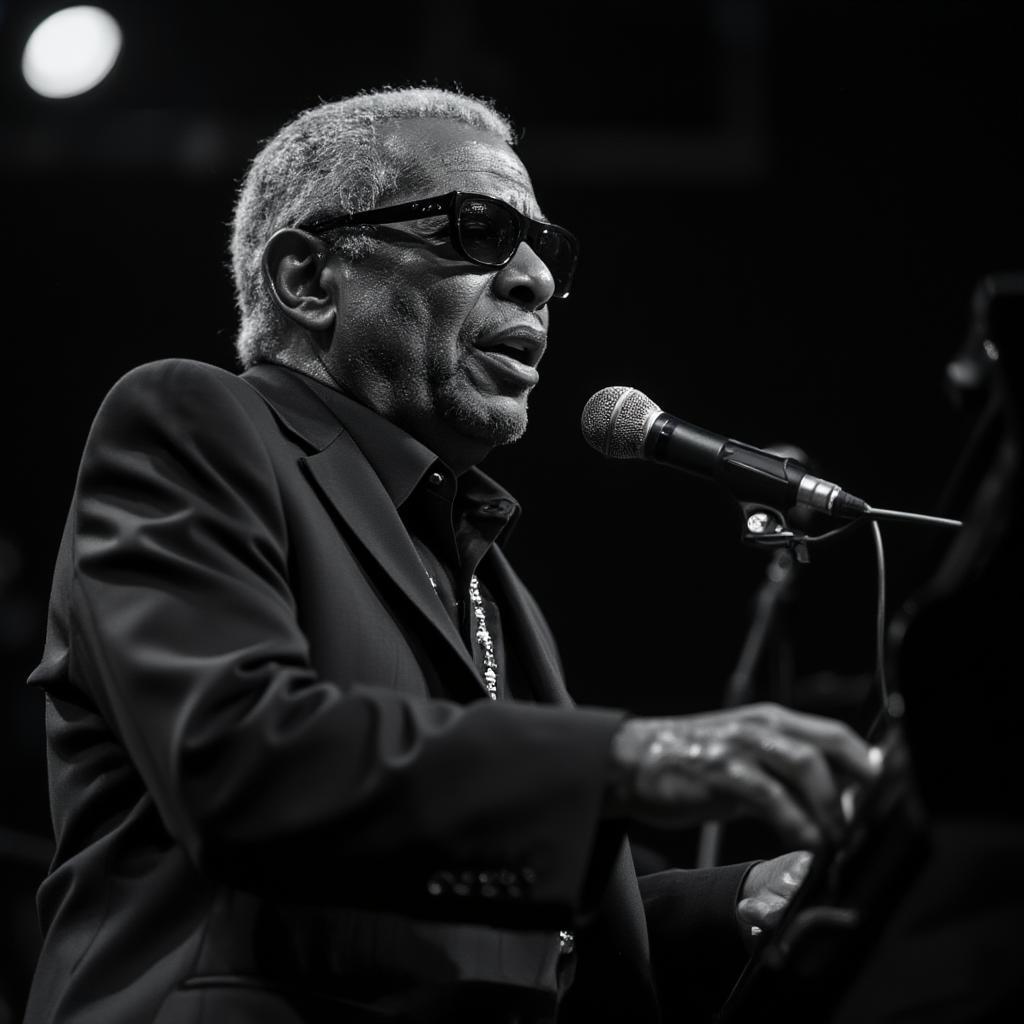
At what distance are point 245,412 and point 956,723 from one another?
1.11m

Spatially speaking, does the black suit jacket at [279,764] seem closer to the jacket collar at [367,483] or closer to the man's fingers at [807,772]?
the jacket collar at [367,483]

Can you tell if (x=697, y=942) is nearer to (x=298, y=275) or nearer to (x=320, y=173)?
(x=298, y=275)

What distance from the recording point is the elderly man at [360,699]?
140 centimetres

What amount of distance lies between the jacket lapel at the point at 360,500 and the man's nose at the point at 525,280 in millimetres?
477

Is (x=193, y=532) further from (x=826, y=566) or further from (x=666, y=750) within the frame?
(x=826, y=566)

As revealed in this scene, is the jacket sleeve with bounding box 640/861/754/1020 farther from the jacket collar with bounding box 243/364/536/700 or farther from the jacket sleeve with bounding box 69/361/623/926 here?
the jacket sleeve with bounding box 69/361/623/926

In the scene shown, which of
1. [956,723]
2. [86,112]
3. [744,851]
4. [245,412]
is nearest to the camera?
[956,723]

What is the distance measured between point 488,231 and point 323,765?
1358mm

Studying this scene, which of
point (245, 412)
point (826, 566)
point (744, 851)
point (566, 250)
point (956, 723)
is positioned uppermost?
point (566, 250)

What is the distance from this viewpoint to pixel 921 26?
462 centimetres

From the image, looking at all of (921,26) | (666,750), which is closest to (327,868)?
(666,750)

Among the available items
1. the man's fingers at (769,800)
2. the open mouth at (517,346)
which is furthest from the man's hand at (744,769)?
the open mouth at (517,346)

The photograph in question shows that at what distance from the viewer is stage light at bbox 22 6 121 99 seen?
4414 mm

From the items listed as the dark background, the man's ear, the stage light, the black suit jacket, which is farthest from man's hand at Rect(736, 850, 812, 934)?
the stage light
